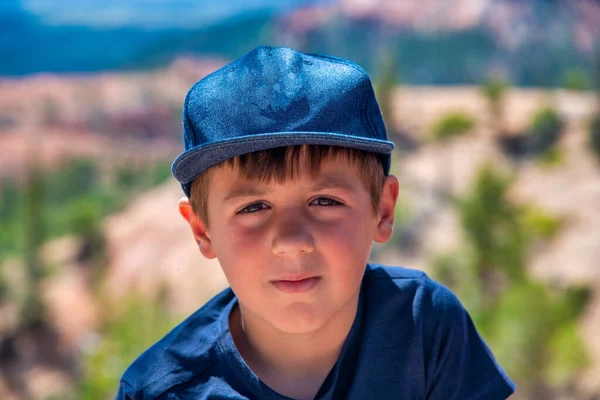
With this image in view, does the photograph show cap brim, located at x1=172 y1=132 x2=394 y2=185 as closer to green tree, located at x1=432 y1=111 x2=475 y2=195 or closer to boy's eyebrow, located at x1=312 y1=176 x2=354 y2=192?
boy's eyebrow, located at x1=312 y1=176 x2=354 y2=192

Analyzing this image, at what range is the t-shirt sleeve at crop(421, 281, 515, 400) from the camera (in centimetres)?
90

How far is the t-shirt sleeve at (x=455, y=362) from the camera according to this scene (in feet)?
2.94

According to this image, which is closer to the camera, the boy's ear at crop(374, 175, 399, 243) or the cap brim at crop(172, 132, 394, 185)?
the cap brim at crop(172, 132, 394, 185)

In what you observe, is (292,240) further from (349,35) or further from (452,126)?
(349,35)

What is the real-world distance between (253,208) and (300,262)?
85 millimetres

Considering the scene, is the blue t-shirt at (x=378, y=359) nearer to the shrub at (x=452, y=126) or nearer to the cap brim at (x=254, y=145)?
the cap brim at (x=254, y=145)

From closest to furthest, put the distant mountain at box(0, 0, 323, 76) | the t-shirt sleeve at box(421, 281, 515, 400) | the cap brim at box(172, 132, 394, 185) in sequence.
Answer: the cap brim at box(172, 132, 394, 185) → the t-shirt sleeve at box(421, 281, 515, 400) → the distant mountain at box(0, 0, 323, 76)

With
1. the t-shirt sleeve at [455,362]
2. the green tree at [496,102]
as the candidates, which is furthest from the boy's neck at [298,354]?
the green tree at [496,102]

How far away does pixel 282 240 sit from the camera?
79cm

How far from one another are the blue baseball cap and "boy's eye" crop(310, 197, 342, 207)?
7 cm

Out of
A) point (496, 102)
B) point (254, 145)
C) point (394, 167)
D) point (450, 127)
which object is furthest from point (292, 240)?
point (496, 102)

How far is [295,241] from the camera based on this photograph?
2.59 ft

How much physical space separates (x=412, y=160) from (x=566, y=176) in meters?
4.17

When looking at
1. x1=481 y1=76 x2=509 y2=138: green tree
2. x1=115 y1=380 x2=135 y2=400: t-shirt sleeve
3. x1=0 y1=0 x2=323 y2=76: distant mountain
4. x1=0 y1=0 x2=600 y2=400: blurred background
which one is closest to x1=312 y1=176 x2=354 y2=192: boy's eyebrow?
x1=115 y1=380 x2=135 y2=400: t-shirt sleeve
